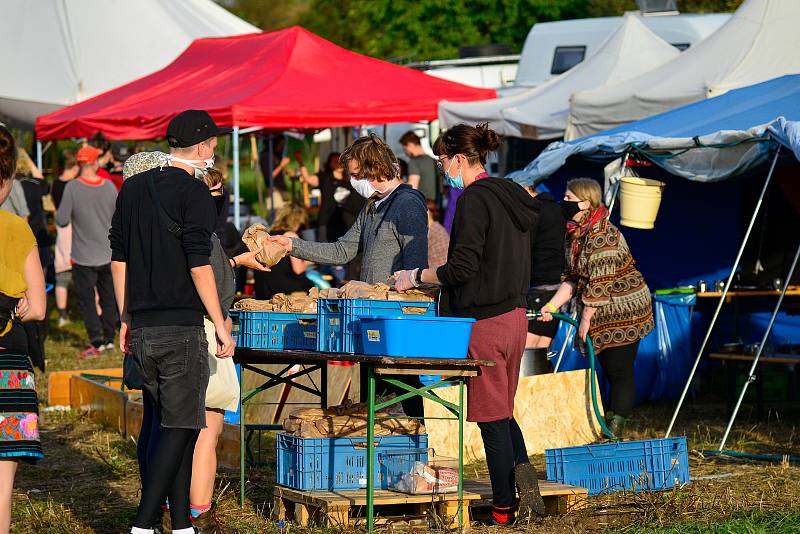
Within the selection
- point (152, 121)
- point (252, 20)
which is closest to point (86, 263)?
point (152, 121)

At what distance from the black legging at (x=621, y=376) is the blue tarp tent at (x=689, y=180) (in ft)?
4.10

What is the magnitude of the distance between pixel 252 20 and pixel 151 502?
48.7 metres

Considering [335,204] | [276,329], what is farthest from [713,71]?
[276,329]

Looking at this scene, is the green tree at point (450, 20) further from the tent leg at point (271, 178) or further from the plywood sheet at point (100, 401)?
the plywood sheet at point (100, 401)

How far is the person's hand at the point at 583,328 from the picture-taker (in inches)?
327

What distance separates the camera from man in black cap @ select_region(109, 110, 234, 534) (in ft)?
16.0

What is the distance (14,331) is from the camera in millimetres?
4613

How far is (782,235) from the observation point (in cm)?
1009

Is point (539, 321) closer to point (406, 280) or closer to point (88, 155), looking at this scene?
point (406, 280)

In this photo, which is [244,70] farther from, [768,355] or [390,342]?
[390,342]

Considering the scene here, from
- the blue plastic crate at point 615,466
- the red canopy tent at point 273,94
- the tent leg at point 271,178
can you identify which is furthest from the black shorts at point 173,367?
the tent leg at point 271,178

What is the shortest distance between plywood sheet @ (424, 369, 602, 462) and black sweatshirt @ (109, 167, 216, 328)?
9.82ft

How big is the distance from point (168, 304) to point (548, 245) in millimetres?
4705

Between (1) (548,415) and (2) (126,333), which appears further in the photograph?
(1) (548,415)
